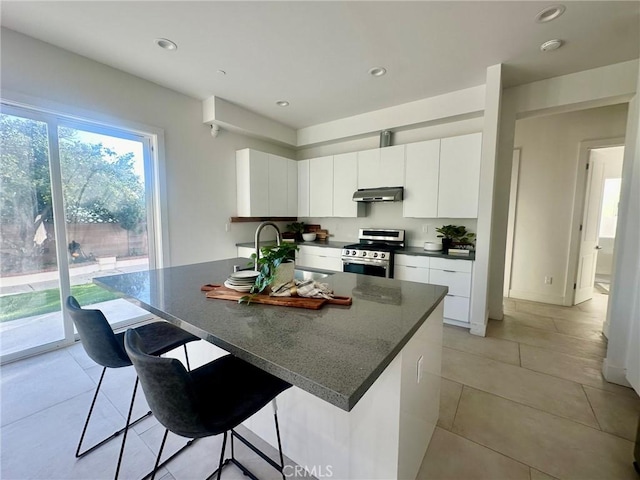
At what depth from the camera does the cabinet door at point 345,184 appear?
13.7 feet

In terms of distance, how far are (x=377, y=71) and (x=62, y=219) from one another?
354 cm

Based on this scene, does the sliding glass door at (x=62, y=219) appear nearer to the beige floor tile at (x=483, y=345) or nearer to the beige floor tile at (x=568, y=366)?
the beige floor tile at (x=483, y=345)

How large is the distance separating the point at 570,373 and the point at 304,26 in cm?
368

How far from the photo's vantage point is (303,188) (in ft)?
15.8

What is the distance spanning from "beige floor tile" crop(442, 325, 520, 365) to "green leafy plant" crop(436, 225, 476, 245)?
1121mm

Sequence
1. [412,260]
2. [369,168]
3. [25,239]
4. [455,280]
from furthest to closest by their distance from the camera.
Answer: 1. [369,168]
2. [412,260]
3. [455,280]
4. [25,239]

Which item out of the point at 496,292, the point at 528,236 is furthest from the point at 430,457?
the point at 528,236

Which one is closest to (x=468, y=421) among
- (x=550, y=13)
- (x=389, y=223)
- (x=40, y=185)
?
(x=389, y=223)

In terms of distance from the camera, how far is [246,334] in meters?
1.02

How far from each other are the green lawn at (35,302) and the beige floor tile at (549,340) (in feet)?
14.0

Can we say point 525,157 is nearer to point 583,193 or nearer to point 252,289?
point 583,193

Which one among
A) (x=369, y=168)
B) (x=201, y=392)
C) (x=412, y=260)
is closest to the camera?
(x=201, y=392)

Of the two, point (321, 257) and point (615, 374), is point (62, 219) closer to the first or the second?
point (321, 257)

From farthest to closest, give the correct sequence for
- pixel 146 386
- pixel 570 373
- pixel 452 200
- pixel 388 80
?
1. pixel 452 200
2. pixel 388 80
3. pixel 570 373
4. pixel 146 386
